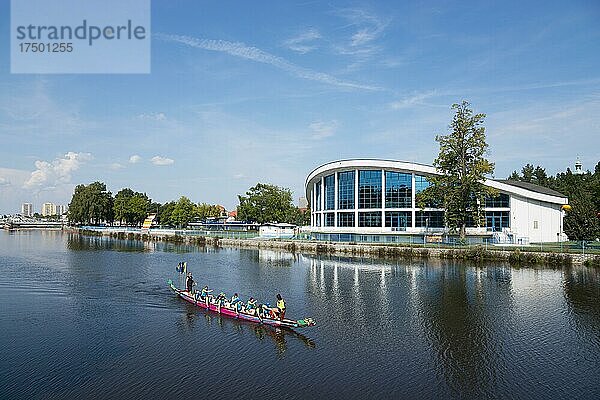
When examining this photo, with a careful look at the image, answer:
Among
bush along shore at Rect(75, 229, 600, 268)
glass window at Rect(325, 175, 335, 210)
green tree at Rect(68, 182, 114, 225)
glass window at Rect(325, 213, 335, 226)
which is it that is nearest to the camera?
bush along shore at Rect(75, 229, 600, 268)

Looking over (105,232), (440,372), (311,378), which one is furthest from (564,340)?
(105,232)

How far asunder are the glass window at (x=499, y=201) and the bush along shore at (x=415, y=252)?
11.8 meters

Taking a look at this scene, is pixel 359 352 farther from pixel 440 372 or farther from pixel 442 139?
pixel 442 139

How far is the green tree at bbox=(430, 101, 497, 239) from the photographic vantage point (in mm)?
46000

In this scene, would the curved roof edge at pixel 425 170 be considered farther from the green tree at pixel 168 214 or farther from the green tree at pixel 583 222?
the green tree at pixel 168 214

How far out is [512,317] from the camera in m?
20.9

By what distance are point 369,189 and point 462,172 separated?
13177mm

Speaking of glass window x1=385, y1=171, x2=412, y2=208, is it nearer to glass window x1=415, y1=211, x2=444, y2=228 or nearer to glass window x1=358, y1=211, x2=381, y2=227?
glass window x1=415, y1=211, x2=444, y2=228

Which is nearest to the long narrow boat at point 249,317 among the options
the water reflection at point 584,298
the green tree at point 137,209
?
the water reflection at point 584,298

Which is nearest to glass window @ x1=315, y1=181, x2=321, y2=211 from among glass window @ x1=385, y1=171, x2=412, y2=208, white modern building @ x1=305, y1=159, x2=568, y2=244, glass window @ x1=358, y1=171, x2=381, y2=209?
white modern building @ x1=305, y1=159, x2=568, y2=244

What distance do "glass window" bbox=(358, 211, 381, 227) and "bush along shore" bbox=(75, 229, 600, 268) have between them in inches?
290

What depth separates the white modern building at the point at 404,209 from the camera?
51.0 metres

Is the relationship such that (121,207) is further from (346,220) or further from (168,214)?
(346,220)

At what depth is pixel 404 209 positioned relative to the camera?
55156mm
